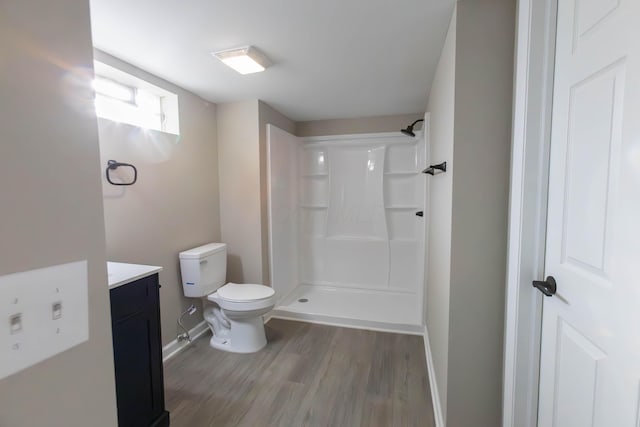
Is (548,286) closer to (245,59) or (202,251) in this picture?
(245,59)

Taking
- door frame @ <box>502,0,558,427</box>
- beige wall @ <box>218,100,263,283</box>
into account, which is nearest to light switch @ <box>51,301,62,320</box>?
door frame @ <box>502,0,558,427</box>

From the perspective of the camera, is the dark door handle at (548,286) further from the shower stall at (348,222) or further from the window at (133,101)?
the window at (133,101)

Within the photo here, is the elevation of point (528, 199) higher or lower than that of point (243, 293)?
higher

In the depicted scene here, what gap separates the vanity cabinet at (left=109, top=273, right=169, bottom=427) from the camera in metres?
1.31

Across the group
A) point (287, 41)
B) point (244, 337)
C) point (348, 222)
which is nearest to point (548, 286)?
point (287, 41)

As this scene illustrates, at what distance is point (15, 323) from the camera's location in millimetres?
474

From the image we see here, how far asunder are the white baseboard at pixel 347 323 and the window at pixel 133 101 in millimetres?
1992

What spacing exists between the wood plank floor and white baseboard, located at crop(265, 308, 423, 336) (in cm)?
8

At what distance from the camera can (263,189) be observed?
8.93 feet

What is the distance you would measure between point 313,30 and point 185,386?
2.35 m

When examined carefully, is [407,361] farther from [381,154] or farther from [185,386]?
[381,154]

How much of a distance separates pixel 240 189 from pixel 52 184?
7.19 ft

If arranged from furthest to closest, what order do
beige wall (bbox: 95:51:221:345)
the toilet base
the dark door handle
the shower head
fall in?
the shower head → the toilet base → beige wall (bbox: 95:51:221:345) → the dark door handle

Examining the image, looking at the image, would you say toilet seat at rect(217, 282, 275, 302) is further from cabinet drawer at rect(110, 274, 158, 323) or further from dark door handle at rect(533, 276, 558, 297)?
dark door handle at rect(533, 276, 558, 297)
